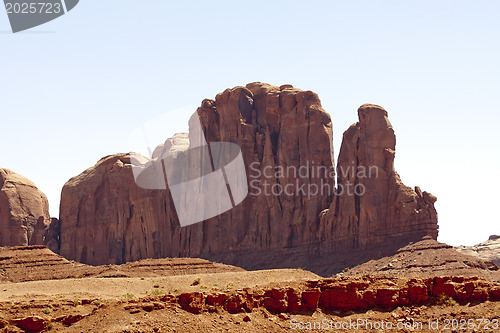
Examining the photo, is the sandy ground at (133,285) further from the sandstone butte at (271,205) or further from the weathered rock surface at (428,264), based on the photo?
the sandstone butte at (271,205)

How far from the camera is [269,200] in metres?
94.6

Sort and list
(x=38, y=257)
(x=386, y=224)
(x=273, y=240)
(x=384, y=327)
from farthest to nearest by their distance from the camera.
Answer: (x=273, y=240), (x=386, y=224), (x=38, y=257), (x=384, y=327)

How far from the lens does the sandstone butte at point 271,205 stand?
81125 mm

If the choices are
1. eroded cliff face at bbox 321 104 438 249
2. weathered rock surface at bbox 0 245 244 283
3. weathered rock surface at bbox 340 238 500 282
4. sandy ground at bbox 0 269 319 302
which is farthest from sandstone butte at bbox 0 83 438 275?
sandy ground at bbox 0 269 319 302

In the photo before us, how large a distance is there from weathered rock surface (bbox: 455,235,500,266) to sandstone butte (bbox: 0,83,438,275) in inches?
1088

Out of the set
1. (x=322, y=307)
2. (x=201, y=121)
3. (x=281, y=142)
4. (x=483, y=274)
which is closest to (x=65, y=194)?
(x=201, y=121)

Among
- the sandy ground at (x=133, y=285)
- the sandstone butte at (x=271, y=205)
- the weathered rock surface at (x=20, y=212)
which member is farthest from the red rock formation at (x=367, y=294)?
the weathered rock surface at (x=20, y=212)

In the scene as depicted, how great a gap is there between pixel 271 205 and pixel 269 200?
73 centimetres

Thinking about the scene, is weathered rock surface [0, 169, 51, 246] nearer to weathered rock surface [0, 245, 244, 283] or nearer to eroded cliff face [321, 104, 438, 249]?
weathered rock surface [0, 245, 244, 283]

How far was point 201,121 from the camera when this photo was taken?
4090 inches

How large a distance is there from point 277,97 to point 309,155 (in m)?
9.40

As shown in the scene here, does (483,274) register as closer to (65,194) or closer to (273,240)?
(273,240)

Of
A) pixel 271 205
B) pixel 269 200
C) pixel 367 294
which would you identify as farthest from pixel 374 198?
pixel 367 294

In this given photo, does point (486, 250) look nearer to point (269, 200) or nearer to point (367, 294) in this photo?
point (269, 200)
